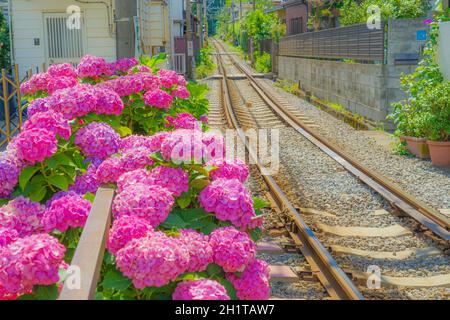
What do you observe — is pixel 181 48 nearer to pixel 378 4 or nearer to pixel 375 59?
pixel 378 4

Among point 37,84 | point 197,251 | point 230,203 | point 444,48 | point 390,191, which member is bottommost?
point 390,191

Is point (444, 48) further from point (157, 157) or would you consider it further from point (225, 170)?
point (157, 157)

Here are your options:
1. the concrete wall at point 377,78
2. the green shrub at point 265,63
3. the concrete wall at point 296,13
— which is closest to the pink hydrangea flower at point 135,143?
the concrete wall at point 377,78

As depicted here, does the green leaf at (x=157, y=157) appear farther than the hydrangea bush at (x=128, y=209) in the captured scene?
Yes

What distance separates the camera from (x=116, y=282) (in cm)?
257

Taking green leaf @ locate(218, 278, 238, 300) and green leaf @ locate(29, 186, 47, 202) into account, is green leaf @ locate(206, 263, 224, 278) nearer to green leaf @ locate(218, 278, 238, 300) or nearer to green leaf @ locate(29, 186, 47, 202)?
green leaf @ locate(218, 278, 238, 300)

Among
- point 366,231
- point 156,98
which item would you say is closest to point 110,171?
point 156,98

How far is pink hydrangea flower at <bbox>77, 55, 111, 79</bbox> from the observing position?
20.0 ft

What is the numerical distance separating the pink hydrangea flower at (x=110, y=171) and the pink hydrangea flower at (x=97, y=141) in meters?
0.29

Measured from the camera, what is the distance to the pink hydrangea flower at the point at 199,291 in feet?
7.97

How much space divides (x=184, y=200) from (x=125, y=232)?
665 millimetres

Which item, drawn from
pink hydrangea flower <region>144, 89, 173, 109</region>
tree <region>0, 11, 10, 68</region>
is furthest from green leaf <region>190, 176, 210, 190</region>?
tree <region>0, 11, 10, 68</region>

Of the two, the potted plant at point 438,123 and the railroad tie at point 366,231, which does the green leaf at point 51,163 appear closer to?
the railroad tie at point 366,231

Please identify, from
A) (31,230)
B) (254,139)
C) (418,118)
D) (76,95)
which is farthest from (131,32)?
(254,139)
